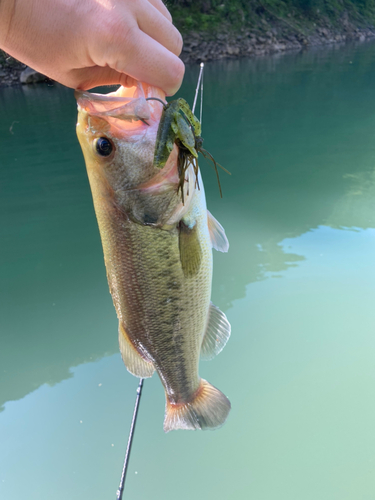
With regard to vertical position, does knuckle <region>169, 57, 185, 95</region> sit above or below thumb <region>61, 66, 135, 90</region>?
above

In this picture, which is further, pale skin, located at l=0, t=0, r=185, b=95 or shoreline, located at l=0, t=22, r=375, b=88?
shoreline, located at l=0, t=22, r=375, b=88

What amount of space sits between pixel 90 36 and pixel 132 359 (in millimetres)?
1138

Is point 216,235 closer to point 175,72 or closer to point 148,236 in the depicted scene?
point 148,236

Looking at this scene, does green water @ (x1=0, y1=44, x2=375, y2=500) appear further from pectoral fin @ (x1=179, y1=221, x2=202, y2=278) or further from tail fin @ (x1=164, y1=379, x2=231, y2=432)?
pectoral fin @ (x1=179, y1=221, x2=202, y2=278)

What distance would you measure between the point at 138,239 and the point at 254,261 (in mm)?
2773

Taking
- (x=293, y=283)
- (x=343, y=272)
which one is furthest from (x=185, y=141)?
(x=343, y=272)

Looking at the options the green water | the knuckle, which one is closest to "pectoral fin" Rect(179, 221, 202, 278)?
the knuckle

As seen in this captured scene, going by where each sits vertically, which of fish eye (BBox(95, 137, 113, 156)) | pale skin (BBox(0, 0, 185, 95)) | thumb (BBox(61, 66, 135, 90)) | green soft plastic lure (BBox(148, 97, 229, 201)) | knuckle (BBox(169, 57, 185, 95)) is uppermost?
pale skin (BBox(0, 0, 185, 95))

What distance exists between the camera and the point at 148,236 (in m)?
1.23

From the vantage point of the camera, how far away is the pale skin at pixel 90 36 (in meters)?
0.82

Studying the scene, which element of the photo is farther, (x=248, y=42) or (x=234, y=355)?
(x=248, y=42)

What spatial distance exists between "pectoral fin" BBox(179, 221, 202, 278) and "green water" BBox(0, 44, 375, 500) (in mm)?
1565

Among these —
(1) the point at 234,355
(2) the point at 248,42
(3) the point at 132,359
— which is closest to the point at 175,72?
(3) the point at 132,359

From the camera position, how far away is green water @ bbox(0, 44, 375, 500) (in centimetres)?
219
